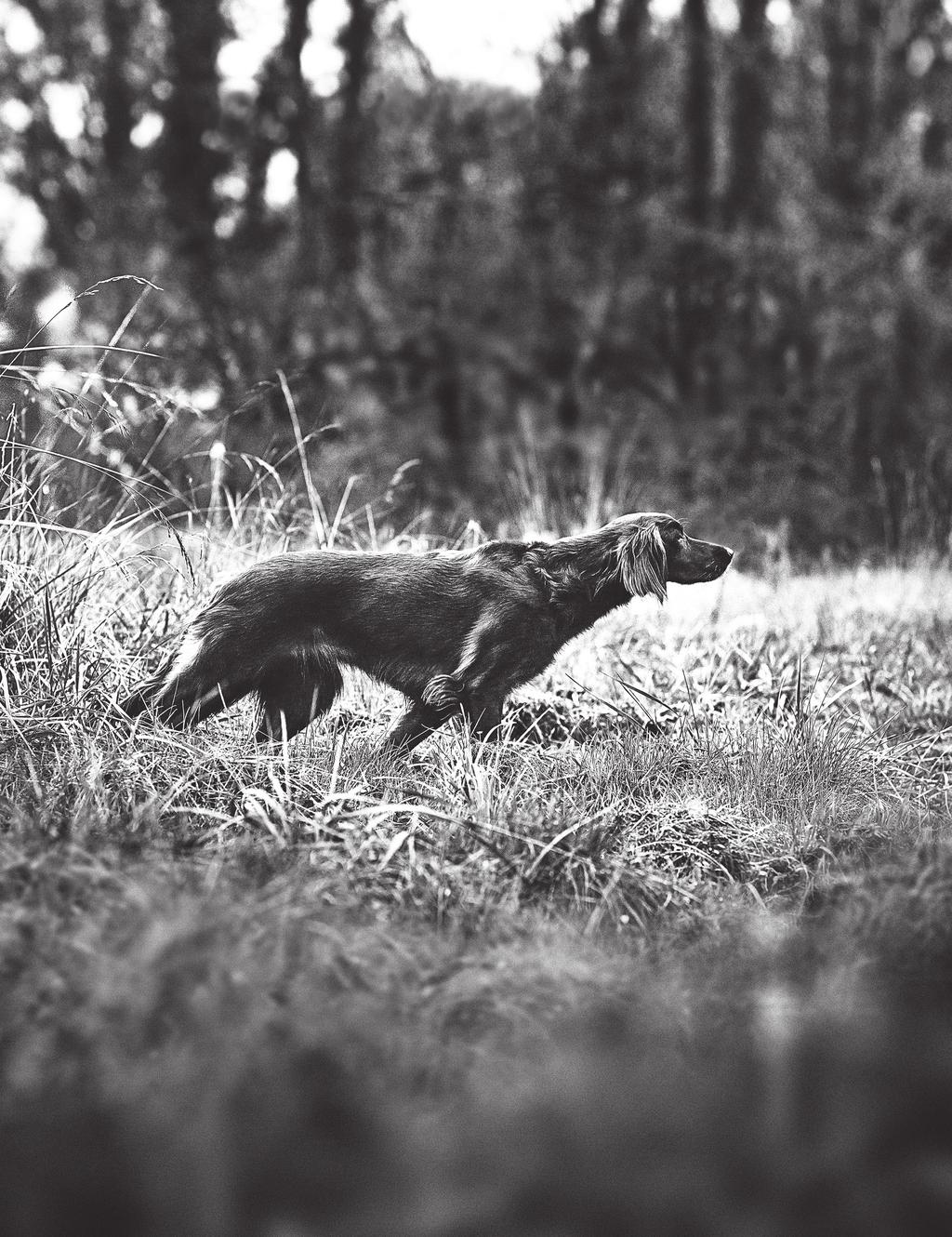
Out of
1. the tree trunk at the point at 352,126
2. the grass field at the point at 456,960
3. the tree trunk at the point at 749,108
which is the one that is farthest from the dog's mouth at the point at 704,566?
the tree trunk at the point at 749,108

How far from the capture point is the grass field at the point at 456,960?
1.48 meters

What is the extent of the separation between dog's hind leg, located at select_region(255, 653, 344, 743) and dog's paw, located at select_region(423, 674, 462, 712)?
12.3 inches

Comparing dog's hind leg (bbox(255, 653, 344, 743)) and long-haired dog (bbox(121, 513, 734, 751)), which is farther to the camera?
dog's hind leg (bbox(255, 653, 344, 743))

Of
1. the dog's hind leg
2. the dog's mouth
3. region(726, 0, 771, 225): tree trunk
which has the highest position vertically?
region(726, 0, 771, 225): tree trunk

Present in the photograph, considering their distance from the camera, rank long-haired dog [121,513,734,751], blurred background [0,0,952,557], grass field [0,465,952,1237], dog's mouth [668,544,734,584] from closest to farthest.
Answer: grass field [0,465,952,1237] → long-haired dog [121,513,734,751] → dog's mouth [668,544,734,584] → blurred background [0,0,952,557]

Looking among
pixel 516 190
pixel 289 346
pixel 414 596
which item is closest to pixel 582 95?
pixel 516 190

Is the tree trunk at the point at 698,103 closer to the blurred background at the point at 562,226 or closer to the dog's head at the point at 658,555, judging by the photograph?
the blurred background at the point at 562,226

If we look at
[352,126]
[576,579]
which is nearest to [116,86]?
[352,126]

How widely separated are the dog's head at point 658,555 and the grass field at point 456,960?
594 mm

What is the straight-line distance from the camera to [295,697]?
3686 mm

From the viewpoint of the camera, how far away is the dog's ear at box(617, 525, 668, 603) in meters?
3.69

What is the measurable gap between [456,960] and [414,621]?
1.33 m

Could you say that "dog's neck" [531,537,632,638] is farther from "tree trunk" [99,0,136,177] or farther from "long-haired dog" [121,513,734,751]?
"tree trunk" [99,0,136,177]

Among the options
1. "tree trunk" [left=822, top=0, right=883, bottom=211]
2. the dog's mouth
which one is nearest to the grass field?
the dog's mouth
